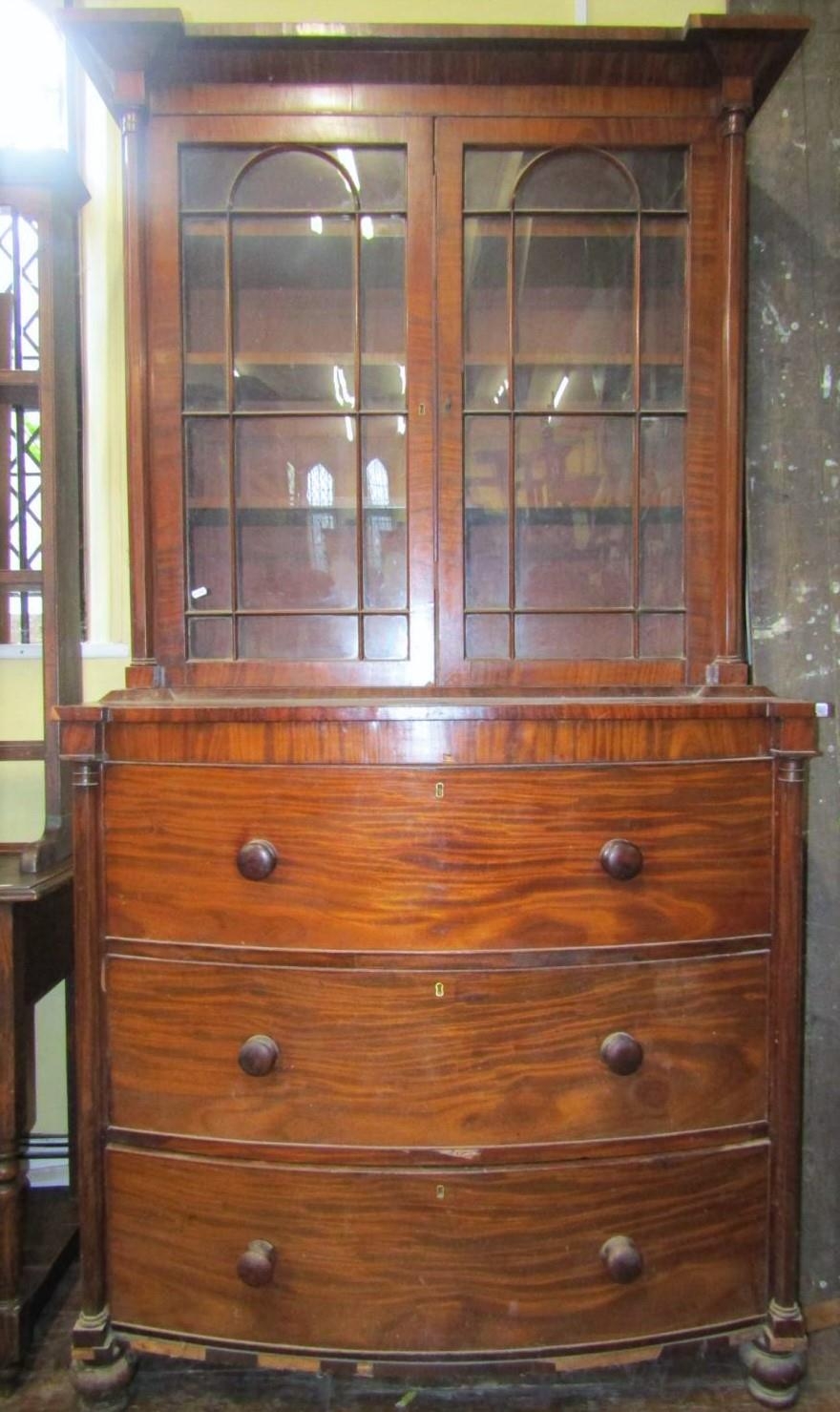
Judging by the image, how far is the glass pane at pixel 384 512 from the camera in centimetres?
146

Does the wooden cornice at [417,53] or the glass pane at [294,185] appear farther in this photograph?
the glass pane at [294,185]

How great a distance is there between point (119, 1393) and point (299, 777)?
99 cm

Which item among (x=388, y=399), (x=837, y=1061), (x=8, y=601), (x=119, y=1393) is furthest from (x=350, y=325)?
(x=119, y=1393)

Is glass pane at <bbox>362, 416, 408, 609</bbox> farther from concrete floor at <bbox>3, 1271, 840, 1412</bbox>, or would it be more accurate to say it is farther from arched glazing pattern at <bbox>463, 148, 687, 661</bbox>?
concrete floor at <bbox>3, 1271, 840, 1412</bbox>

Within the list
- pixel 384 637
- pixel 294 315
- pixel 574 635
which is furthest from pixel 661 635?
pixel 294 315

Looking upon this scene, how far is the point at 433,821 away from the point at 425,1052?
1.09ft

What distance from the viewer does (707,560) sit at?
56.2 inches

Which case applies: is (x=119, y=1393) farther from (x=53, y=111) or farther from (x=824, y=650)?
(x=53, y=111)

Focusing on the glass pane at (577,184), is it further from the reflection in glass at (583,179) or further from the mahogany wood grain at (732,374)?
the mahogany wood grain at (732,374)

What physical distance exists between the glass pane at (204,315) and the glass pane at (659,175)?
71 cm

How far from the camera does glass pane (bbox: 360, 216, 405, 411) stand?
1438 millimetres

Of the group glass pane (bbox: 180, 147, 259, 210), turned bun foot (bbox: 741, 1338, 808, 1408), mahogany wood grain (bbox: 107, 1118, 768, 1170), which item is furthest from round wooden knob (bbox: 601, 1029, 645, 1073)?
glass pane (bbox: 180, 147, 259, 210)

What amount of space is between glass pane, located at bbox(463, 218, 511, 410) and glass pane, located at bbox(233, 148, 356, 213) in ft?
0.75

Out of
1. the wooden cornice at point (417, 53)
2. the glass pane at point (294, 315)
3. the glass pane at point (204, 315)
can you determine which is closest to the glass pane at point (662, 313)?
the wooden cornice at point (417, 53)
